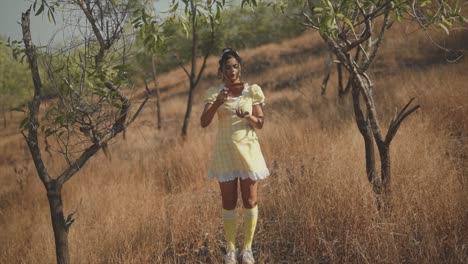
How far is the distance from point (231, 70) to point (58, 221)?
1.66m

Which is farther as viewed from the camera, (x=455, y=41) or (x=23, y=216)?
(x=455, y=41)

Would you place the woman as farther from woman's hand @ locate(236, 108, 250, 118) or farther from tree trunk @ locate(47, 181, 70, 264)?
tree trunk @ locate(47, 181, 70, 264)

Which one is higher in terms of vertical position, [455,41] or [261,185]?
[455,41]

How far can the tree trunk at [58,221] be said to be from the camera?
7.82 ft

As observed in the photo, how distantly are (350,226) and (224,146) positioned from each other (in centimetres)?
118

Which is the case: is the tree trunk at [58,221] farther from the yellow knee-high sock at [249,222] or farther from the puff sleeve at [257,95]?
the puff sleeve at [257,95]

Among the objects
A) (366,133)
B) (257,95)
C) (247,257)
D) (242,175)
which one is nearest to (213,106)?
(257,95)

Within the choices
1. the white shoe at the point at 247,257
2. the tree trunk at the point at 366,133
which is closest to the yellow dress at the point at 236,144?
the white shoe at the point at 247,257

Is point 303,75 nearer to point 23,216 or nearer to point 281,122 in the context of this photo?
point 281,122

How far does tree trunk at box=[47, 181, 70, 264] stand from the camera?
2383 mm

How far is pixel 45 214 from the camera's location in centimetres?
459

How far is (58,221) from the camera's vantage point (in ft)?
7.97

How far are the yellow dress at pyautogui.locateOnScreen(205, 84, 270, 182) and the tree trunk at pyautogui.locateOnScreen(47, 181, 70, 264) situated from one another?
1.10 m

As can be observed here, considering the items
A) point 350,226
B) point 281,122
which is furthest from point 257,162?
point 281,122
